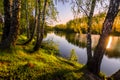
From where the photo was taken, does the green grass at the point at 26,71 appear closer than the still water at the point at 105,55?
Yes

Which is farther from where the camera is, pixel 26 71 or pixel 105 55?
pixel 105 55

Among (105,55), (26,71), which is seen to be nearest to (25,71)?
(26,71)

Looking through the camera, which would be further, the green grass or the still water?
the still water

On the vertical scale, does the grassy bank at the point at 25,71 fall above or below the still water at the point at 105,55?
above

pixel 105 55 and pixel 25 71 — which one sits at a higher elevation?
pixel 25 71

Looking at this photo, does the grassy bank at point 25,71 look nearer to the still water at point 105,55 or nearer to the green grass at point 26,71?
the green grass at point 26,71

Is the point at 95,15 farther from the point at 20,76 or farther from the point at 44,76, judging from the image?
the point at 20,76

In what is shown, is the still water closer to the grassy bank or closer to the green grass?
the green grass

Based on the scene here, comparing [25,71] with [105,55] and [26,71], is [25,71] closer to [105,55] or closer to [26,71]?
[26,71]

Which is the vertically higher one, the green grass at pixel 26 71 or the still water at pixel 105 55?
the green grass at pixel 26 71

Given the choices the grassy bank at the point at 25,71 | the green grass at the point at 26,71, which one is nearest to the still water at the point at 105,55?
the green grass at the point at 26,71

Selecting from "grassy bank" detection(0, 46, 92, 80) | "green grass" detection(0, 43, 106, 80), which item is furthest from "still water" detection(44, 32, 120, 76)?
"grassy bank" detection(0, 46, 92, 80)

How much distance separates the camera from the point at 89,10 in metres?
10.8

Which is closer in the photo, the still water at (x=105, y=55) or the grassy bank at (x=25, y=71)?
the grassy bank at (x=25, y=71)
